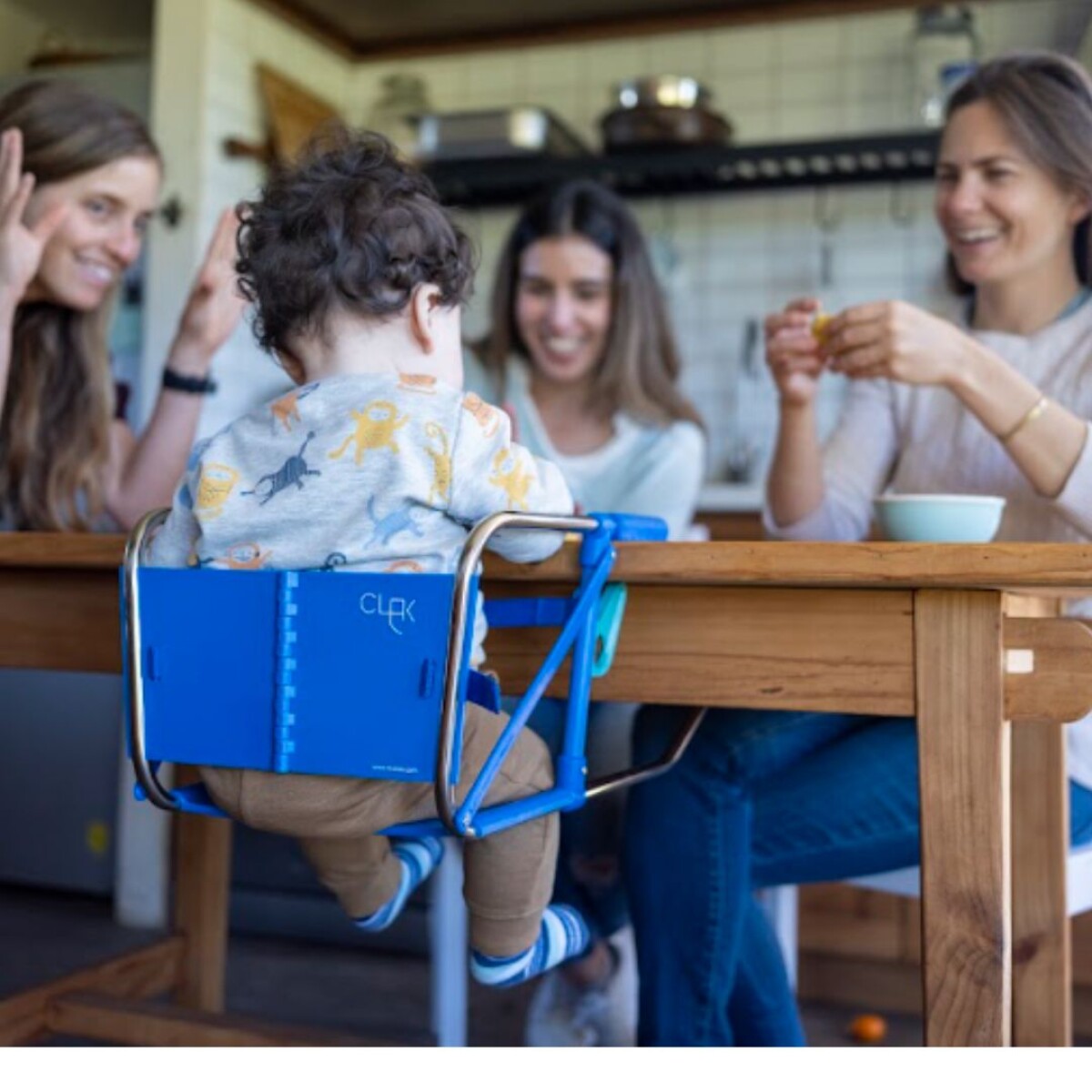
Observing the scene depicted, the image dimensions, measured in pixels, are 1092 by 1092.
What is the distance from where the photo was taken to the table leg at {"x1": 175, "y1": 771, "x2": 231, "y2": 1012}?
205 cm

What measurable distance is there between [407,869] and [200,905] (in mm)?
836

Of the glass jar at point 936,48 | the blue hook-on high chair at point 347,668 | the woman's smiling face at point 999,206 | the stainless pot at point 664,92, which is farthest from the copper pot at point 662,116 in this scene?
the blue hook-on high chair at point 347,668

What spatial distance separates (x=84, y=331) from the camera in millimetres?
2012

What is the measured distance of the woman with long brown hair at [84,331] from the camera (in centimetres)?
188

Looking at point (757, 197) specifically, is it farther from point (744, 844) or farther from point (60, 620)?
point (60, 620)

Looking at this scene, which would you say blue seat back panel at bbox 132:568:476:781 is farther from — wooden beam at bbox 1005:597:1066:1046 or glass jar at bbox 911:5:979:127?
glass jar at bbox 911:5:979:127

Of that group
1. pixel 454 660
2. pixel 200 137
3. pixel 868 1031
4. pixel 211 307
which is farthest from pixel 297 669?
pixel 200 137

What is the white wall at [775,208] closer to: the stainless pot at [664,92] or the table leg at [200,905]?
the stainless pot at [664,92]

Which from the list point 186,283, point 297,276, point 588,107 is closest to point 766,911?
point 297,276

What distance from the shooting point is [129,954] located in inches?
77.7

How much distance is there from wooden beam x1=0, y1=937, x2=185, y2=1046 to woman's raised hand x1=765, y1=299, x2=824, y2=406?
1.21 metres

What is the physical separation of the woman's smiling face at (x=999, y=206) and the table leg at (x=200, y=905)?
4.36ft

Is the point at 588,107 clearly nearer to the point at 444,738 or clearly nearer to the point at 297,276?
the point at 297,276

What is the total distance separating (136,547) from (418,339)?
29 cm
